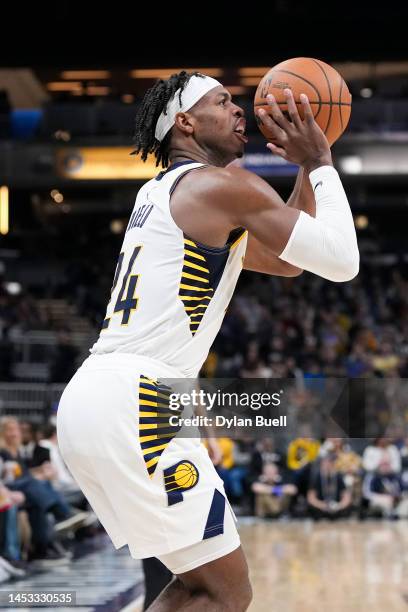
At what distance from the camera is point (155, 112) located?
320 centimetres

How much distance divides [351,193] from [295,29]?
3.72 metres

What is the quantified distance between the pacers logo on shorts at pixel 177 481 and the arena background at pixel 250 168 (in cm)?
879

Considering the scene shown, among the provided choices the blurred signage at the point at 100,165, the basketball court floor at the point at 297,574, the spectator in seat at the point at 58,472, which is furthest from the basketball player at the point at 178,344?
the blurred signage at the point at 100,165

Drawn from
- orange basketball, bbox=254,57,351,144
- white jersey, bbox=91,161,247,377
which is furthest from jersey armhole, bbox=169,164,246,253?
orange basketball, bbox=254,57,351,144

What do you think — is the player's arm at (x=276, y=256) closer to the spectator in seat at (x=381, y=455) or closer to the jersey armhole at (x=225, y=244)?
the jersey armhole at (x=225, y=244)

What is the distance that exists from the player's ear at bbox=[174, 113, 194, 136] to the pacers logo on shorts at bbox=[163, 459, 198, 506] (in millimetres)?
1032

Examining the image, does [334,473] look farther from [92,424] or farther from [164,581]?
[92,424]

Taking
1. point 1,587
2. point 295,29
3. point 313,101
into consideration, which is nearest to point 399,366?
point 295,29

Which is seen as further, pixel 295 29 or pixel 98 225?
pixel 98 225

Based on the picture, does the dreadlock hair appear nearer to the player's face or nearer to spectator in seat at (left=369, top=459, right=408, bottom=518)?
the player's face

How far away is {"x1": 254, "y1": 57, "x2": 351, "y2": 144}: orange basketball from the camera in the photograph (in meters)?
3.20

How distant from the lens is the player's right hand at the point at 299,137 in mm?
3016

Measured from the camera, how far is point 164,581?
5191 millimetres

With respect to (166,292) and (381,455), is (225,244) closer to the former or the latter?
(166,292)
